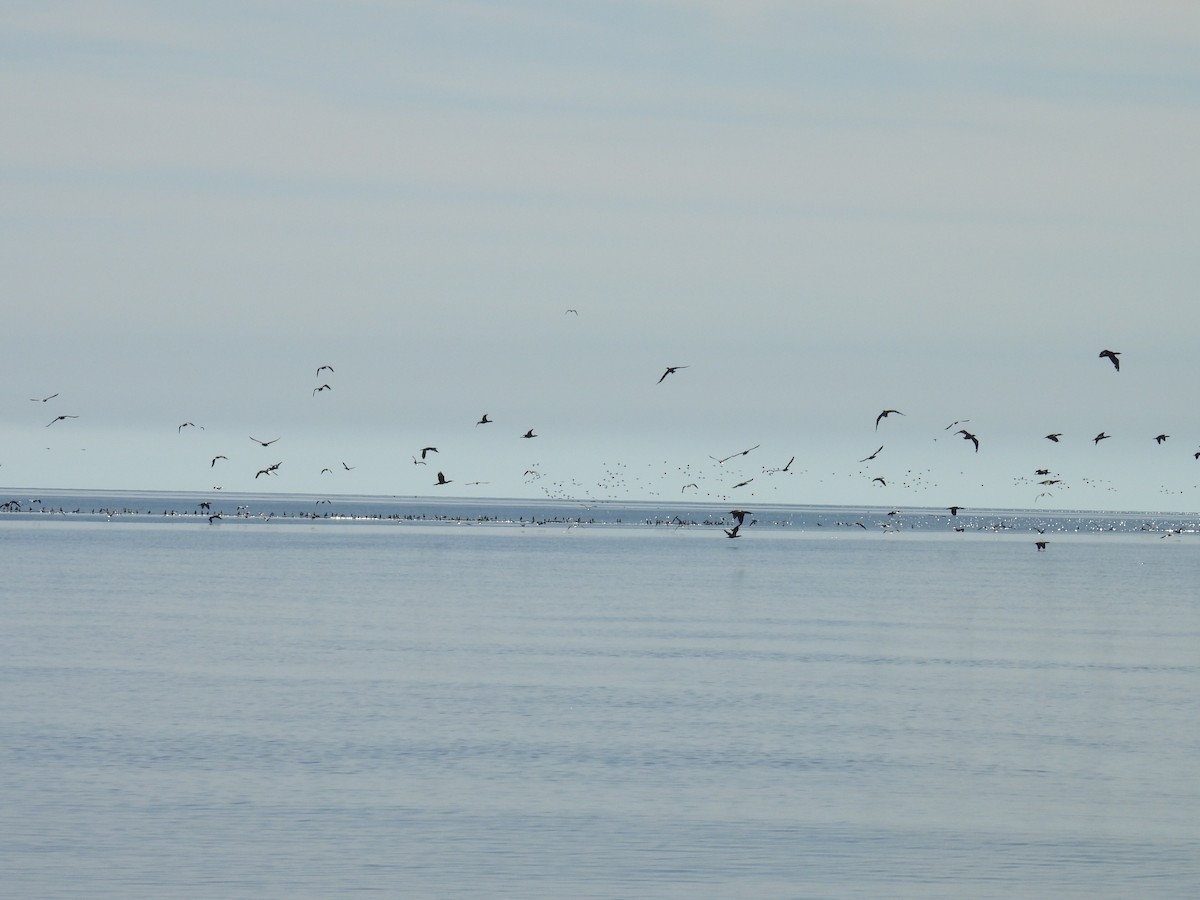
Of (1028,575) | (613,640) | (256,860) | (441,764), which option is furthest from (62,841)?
(1028,575)

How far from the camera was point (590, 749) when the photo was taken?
113 feet

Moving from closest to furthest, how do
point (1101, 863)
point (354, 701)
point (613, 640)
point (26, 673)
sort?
point (1101, 863), point (354, 701), point (26, 673), point (613, 640)

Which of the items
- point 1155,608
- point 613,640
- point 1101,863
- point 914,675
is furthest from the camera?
point 1155,608

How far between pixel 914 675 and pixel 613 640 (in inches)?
515

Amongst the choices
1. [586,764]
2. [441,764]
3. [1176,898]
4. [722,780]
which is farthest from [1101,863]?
[441,764]

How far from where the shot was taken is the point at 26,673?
45.6m

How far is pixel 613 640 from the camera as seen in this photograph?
5862cm

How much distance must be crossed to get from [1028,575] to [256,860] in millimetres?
97005

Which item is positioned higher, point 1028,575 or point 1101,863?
point 1101,863

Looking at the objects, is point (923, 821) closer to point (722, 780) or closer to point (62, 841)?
point (722, 780)

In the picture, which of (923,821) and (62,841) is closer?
(62,841)

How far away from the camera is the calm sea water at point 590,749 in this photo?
24391mm

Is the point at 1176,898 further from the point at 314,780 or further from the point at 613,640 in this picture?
the point at 613,640

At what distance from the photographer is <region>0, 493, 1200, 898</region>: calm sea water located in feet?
80.0
